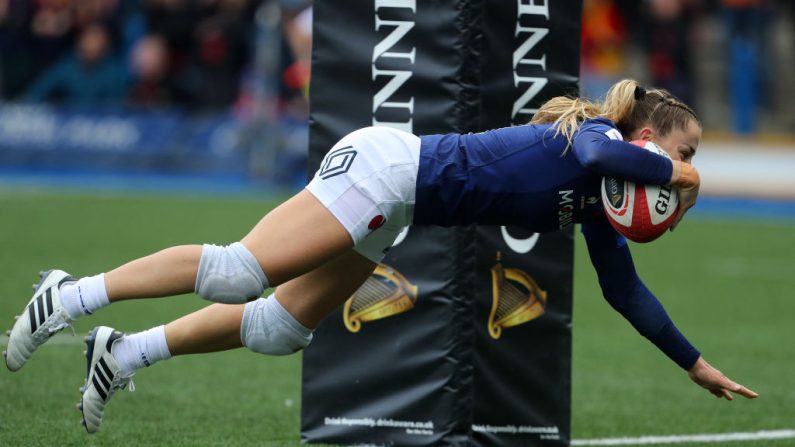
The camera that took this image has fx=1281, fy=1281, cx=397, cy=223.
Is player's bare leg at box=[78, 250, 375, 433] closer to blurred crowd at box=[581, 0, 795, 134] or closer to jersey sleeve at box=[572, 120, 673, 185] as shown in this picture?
jersey sleeve at box=[572, 120, 673, 185]

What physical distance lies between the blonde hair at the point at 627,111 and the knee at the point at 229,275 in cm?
116

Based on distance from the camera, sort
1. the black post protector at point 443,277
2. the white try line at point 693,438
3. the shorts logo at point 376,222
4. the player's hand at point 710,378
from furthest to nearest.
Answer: the white try line at point 693,438 → the black post protector at point 443,277 → the player's hand at point 710,378 → the shorts logo at point 376,222

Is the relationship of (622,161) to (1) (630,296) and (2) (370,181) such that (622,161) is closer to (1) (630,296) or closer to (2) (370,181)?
(1) (630,296)

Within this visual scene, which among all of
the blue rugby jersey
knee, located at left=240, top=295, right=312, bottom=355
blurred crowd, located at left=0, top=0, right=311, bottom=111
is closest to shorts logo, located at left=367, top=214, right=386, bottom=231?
the blue rugby jersey

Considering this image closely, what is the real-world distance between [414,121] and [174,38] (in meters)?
15.4

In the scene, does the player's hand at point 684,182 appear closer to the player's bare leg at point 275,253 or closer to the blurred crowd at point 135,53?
the player's bare leg at point 275,253

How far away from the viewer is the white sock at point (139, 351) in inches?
188

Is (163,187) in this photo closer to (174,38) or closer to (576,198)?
(174,38)

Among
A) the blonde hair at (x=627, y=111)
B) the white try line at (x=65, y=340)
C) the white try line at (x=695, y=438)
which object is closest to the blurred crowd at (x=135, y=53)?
the white try line at (x=65, y=340)

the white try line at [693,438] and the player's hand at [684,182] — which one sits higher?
the player's hand at [684,182]

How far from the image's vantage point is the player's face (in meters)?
4.50

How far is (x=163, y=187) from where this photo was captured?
17.9m

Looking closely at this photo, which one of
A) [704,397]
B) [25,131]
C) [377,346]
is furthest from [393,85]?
[25,131]

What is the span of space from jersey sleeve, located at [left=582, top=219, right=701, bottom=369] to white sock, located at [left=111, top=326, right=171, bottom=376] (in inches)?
64.6
